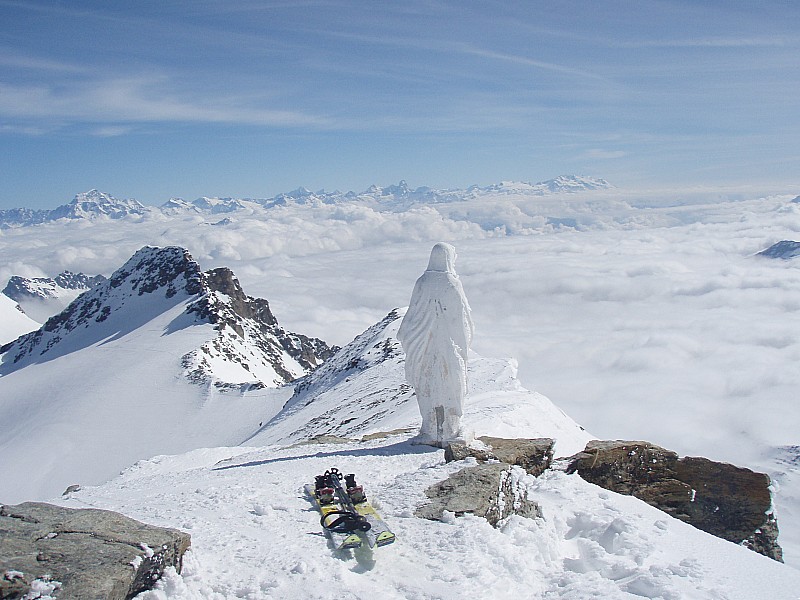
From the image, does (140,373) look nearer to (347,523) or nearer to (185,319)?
(185,319)

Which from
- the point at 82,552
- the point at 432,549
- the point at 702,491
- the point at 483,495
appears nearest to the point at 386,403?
the point at 702,491

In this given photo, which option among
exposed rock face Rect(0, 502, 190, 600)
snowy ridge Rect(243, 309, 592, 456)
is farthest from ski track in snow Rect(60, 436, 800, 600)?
snowy ridge Rect(243, 309, 592, 456)

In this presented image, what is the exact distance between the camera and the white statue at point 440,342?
1658 cm

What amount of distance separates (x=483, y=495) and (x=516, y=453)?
3940mm

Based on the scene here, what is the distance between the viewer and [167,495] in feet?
40.1

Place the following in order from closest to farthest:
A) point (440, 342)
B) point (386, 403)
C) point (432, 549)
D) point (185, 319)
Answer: point (432, 549)
point (440, 342)
point (386, 403)
point (185, 319)

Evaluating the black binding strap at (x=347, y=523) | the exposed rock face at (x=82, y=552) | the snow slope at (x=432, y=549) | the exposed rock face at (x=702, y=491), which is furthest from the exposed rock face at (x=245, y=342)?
the exposed rock face at (x=82, y=552)

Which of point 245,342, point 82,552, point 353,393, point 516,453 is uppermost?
point 82,552

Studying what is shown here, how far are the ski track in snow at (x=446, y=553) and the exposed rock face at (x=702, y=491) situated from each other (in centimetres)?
199

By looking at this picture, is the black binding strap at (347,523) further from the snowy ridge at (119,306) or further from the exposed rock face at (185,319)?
the snowy ridge at (119,306)

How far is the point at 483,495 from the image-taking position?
1036 centimetres

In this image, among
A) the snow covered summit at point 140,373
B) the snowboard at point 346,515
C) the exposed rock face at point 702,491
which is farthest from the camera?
the snow covered summit at point 140,373

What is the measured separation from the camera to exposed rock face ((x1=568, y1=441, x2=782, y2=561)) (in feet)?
47.9

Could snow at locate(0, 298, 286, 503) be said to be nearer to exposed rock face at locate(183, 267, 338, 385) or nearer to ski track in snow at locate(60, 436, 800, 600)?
exposed rock face at locate(183, 267, 338, 385)
